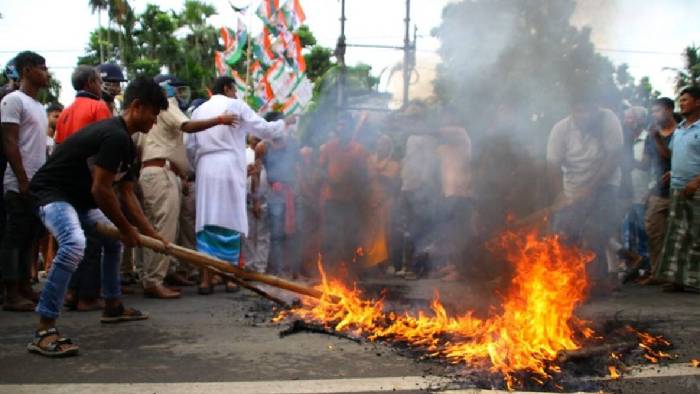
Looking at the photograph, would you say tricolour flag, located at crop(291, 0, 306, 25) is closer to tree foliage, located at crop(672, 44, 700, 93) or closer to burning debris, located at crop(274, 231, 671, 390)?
tree foliage, located at crop(672, 44, 700, 93)

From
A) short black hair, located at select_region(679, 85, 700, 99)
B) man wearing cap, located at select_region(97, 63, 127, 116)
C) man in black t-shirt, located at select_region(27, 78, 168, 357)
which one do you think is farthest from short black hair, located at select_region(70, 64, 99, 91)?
short black hair, located at select_region(679, 85, 700, 99)

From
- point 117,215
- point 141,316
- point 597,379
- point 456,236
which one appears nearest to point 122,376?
point 117,215

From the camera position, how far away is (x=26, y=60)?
5551 mm

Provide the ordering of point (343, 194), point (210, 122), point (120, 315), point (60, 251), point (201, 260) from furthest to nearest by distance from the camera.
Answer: point (343, 194) < point (210, 122) < point (120, 315) < point (201, 260) < point (60, 251)

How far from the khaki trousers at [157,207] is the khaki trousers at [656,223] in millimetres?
5108

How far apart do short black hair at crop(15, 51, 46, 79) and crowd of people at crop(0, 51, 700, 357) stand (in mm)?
16

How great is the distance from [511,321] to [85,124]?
379 cm

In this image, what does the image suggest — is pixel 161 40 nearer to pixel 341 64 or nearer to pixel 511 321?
pixel 341 64

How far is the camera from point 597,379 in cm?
357

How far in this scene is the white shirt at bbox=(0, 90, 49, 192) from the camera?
5.48m

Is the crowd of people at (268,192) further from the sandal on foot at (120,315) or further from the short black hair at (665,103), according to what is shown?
the short black hair at (665,103)

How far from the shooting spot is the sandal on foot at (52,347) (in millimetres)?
3986

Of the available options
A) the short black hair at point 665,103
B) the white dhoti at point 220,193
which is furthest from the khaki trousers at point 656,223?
the white dhoti at point 220,193


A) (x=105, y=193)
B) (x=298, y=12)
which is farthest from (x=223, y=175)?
(x=298, y=12)
